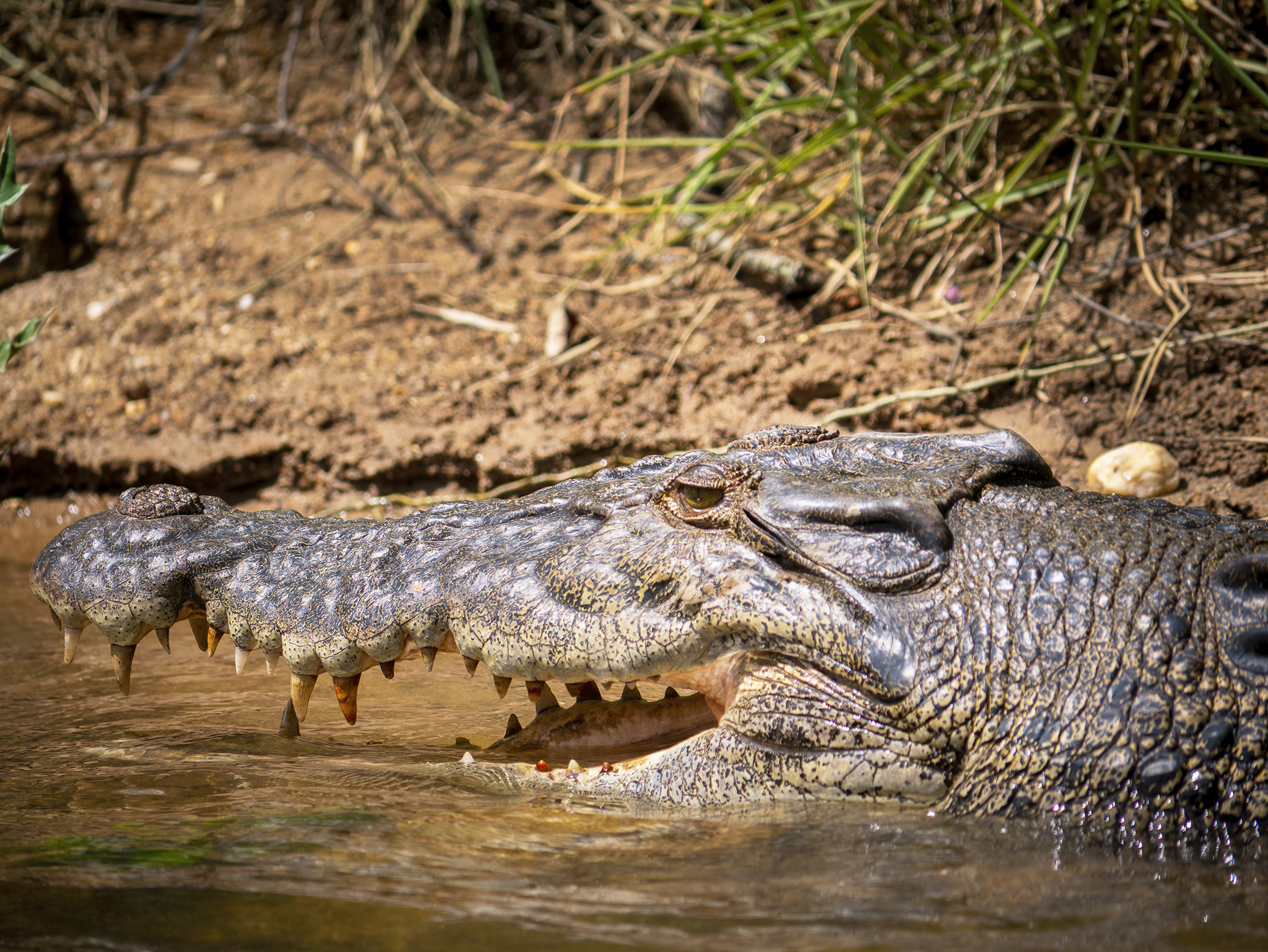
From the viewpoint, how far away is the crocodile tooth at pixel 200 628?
2.50 meters

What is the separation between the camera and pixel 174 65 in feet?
22.9

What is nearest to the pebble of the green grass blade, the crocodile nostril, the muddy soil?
the muddy soil

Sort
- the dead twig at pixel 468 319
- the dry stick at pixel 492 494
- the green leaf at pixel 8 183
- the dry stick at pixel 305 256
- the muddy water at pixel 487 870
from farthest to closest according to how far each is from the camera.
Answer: the dry stick at pixel 305 256
the dead twig at pixel 468 319
the dry stick at pixel 492 494
the green leaf at pixel 8 183
the muddy water at pixel 487 870

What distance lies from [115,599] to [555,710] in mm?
1027

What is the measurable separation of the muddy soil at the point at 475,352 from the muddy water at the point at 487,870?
214cm

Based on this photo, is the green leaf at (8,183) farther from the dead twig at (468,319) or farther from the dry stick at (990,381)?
the dry stick at (990,381)

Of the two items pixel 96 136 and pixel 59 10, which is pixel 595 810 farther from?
pixel 59 10

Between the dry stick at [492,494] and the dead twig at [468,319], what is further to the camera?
the dead twig at [468,319]

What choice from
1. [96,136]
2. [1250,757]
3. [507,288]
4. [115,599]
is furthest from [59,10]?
[1250,757]

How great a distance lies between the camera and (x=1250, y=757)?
6.73 feet

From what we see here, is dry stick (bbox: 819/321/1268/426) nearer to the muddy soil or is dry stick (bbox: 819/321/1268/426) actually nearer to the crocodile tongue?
the muddy soil

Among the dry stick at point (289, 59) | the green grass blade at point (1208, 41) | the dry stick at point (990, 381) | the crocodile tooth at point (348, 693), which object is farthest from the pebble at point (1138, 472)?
the dry stick at point (289, 59)

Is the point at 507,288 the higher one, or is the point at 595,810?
the point at 507,288

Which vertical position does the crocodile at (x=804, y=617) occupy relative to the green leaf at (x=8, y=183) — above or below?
below
